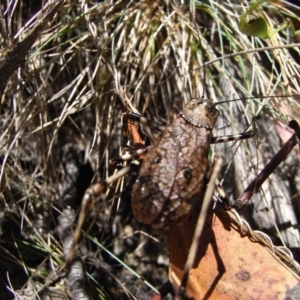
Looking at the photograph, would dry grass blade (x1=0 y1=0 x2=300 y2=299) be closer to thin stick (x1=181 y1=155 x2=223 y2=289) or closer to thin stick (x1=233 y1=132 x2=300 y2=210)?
thin stick (x1=233 y1=132 x2=300 y2=210)

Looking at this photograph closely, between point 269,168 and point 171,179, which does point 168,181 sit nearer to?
point 171,179

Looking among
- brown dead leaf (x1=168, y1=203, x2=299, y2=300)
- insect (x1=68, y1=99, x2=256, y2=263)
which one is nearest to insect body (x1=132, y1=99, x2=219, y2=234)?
insect (x1=68, y1=99, x2=256, y2=263)

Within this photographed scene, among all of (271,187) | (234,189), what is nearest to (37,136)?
(234,189)

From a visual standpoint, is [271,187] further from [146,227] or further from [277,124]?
[146,227]

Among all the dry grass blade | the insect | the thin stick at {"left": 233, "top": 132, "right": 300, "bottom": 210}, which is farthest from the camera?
the dry grass blade

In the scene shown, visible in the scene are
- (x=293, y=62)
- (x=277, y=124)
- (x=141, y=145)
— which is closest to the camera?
(x=141, y=145)

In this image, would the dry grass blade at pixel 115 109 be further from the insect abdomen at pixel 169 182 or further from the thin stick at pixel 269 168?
the insect abdomen at pixel 169 182

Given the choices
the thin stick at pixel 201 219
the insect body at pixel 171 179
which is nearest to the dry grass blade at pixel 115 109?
the insect body at pixel 171 179

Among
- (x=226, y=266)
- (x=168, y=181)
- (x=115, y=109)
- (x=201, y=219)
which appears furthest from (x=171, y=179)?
(x=115, y=109)
